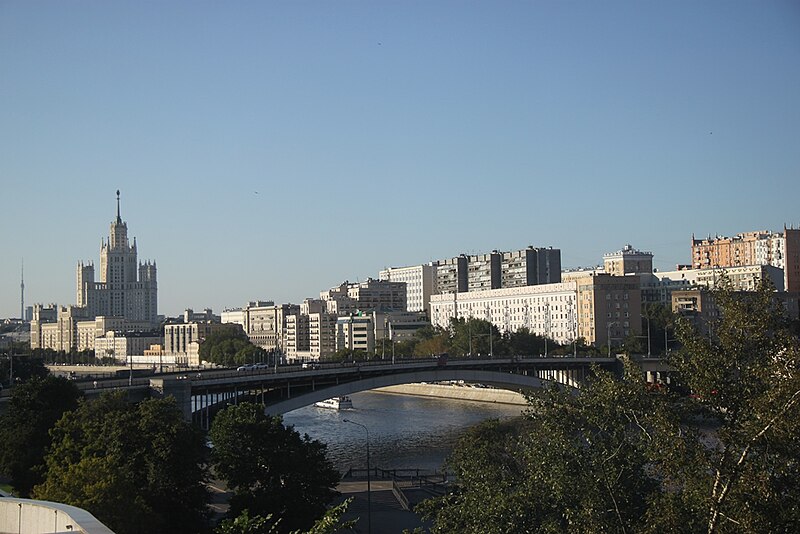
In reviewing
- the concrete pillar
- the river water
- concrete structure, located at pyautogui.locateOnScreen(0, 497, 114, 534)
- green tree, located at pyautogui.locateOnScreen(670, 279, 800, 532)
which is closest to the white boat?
the river water

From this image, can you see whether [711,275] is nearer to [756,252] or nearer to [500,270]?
[756,252]

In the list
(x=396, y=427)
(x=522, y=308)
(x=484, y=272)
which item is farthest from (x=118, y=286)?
(x=396, y=427)

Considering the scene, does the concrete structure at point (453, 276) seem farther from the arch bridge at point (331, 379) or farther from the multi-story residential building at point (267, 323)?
the arch bridge at point (331, 379)

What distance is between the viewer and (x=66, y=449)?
21109 millimetres

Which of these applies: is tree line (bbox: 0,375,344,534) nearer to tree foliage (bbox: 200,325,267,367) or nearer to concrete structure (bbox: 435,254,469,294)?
tree foliage (bbox: 200,325,267,367)

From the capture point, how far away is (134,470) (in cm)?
1953

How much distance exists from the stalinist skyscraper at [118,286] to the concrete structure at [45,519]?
134086 millimetres

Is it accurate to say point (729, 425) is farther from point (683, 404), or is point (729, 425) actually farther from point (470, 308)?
point (470, 308)

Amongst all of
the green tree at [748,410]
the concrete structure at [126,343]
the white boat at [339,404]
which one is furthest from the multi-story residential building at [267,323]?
the green tree at [748,410]

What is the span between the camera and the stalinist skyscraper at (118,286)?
141 m

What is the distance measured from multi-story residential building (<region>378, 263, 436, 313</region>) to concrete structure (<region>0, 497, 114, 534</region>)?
94958 mm

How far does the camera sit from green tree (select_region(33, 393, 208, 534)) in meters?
16.6

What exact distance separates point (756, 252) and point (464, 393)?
4564 centimetres

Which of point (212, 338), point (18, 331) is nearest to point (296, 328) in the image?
point (212, 338)
